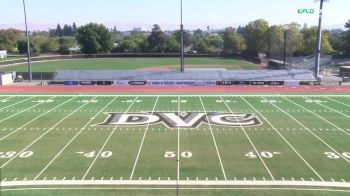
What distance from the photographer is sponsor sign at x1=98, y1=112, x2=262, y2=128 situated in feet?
89.0

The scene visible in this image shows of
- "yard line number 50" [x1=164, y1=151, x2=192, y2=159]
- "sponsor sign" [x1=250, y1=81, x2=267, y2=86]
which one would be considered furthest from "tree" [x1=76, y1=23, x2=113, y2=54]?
"yard line number 50" [x1=164, y1=151, x2=192, y2=159]

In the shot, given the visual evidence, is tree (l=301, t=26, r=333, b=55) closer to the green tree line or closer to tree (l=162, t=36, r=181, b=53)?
the green tree line

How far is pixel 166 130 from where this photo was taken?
2548cm

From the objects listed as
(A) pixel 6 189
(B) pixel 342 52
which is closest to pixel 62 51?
(B) pixel 342 52

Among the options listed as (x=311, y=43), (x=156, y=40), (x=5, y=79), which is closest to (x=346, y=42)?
(x=311, y=43)

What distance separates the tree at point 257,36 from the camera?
98994 mm

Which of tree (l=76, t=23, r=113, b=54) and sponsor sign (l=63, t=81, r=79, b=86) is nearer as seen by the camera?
sponsor sign (l=63, t=81, r=79, b=86)

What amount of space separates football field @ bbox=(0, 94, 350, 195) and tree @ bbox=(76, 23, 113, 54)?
71097 millimetres

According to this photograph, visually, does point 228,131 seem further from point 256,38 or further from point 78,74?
point 256,38

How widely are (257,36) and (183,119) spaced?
76.7m

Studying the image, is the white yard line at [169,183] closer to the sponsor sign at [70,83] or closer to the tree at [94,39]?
the sponsor sign at [70,83]

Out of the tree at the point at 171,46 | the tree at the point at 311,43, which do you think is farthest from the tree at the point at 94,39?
the tree at the point at 311,43

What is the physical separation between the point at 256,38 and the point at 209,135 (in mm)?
80569

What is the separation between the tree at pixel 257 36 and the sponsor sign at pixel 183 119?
7210 cm
